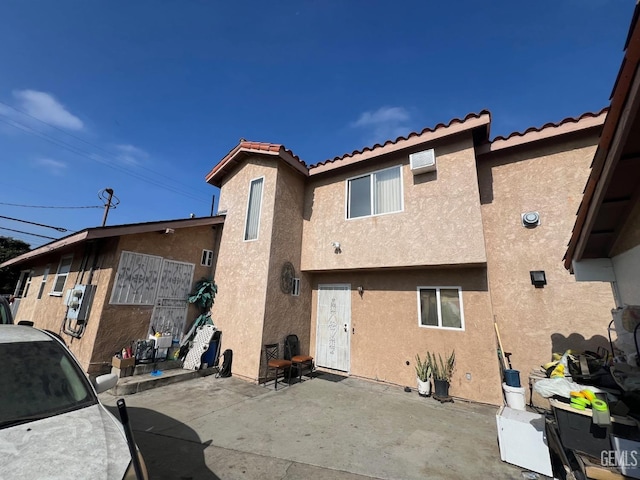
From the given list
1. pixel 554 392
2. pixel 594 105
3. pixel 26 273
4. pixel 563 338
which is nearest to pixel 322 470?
pixel 554 392

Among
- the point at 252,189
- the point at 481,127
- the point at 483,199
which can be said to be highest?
the point at 481,127

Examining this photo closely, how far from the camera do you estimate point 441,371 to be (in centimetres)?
643

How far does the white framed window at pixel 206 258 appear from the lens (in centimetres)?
909

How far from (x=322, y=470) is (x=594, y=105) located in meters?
9.20

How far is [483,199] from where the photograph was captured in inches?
279

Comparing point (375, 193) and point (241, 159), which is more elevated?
point (241, 159)

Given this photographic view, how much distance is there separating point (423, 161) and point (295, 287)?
17.3ft

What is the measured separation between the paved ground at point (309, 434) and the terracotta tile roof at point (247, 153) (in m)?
6.63

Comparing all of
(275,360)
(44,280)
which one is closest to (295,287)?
(275,360)

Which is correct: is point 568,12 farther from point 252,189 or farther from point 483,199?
point 252,189

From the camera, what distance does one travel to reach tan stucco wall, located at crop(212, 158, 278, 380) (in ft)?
23.8

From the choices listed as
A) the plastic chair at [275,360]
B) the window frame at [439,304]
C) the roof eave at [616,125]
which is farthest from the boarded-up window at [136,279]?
the roof eave at [616,125]

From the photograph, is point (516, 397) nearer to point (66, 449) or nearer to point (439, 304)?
point (439, 304)

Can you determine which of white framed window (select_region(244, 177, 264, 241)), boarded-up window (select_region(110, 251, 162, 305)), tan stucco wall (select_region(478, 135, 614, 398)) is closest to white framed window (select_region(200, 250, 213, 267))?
boarded-up window (select_region(110, 251, 162, 305))
